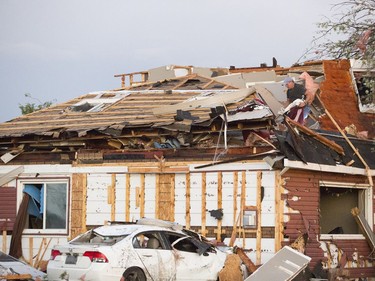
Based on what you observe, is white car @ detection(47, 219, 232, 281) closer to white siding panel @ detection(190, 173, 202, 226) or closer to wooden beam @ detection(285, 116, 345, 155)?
white siding panel @ detection(190, 173, 202, 226)

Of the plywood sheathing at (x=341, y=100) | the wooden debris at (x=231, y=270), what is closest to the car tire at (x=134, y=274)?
the wooden debris at (x=231, y=270)

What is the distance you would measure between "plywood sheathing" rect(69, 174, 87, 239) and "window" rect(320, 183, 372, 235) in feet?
20.7

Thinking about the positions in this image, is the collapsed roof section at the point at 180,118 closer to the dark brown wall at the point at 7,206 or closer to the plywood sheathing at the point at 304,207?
the plywood sheathing at the point at 304,207

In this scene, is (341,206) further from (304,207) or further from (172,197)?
(172,197)

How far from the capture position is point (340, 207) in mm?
24875

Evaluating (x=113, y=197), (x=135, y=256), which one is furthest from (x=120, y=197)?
(x=135, y=256)

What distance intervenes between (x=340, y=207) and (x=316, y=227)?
3.17 meters

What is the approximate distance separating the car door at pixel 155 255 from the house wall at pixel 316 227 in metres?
4.19

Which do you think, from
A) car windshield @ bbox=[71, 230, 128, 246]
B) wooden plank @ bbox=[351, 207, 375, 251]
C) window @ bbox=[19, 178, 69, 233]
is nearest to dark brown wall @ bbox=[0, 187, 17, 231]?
window @ bbox=[19, 178, 69, 233]

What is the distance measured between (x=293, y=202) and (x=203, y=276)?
3.96 meters

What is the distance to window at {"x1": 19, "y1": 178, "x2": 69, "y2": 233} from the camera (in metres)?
23.7

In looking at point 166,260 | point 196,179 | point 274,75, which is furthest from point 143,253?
point 274,75

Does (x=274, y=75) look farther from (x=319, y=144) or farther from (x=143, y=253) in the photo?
(x=143, y=253)

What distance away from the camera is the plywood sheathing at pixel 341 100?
24.5 meters
